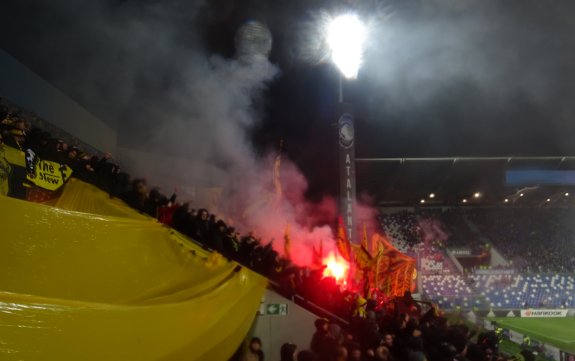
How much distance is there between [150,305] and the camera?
2.32 m

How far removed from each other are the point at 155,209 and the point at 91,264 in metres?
1.94

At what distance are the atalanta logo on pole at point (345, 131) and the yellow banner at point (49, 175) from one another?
8.13 meters

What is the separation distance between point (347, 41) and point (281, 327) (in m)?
7.17

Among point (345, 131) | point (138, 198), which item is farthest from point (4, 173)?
point (345, 131)

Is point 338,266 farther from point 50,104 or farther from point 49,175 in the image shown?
point 49,175

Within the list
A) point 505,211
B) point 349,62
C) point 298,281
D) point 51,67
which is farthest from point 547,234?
point 51,67

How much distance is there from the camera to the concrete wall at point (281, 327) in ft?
12.4

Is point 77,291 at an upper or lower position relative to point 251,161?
lower

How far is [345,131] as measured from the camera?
37.8 feet

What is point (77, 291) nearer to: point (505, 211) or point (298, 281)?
point (298, 281)

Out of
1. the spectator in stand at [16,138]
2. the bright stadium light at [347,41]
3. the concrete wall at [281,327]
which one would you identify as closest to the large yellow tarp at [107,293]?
the concrete wall at [281,327]

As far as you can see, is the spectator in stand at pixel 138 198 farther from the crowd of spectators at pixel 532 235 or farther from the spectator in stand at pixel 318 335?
the crowd of spectators at pixel 532 235

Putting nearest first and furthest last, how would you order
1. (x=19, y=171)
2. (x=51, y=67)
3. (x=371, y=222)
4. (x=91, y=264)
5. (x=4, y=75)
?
1. (x=91, y=264)
2. (x=19, y=171)
3. (x=4, y=75)
4. (x=51, y=67)
5. (x=371, y=222)

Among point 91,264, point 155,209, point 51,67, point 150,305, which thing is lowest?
point 150,305
